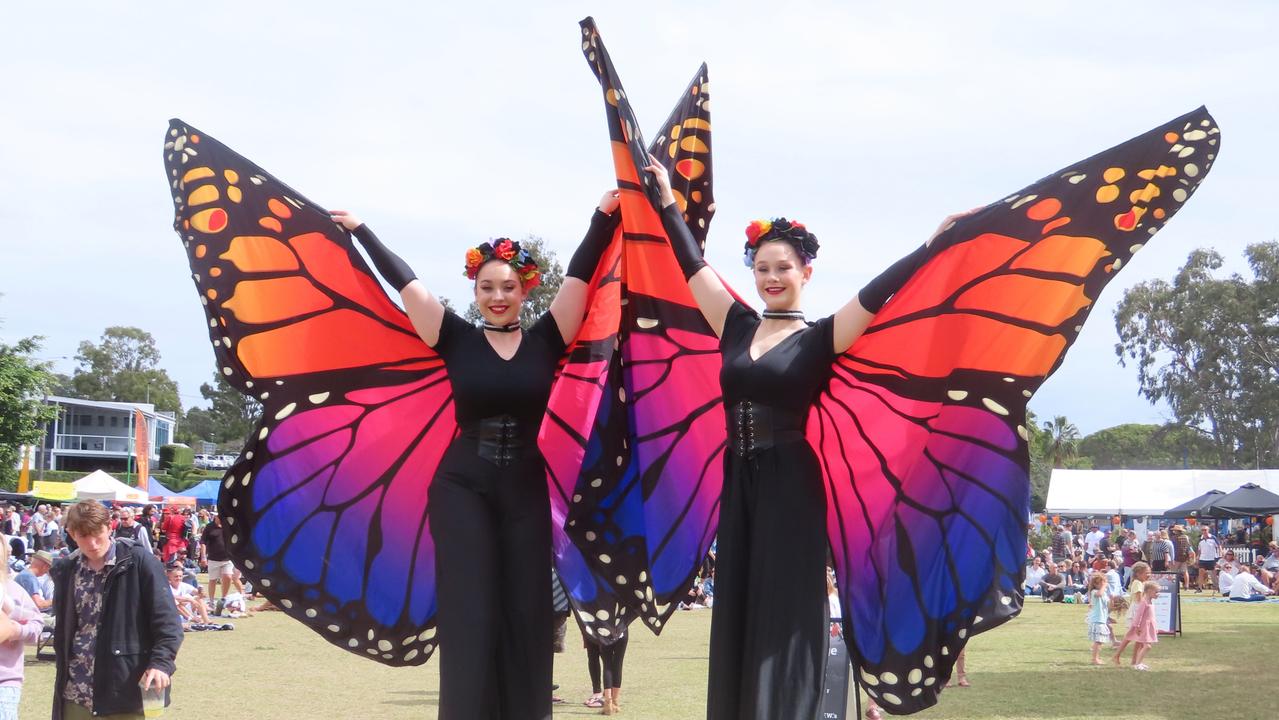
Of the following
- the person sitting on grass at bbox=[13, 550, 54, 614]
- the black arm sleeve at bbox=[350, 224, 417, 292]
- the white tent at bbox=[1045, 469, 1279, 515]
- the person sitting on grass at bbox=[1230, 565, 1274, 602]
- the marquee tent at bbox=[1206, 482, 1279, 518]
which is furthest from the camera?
the white tent at bbox=[1045, 469, 1279, 515]

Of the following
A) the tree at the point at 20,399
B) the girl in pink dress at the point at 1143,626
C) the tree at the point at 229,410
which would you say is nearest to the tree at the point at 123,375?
the tree at the point at 229,410

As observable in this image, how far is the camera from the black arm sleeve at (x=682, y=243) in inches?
181

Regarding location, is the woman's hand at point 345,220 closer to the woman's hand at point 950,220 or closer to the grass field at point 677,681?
the woman's hand at point 950,220

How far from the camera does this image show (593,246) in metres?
4.84

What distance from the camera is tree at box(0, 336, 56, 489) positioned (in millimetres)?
38719

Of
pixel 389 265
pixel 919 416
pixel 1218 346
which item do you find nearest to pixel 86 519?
pixel 389 265

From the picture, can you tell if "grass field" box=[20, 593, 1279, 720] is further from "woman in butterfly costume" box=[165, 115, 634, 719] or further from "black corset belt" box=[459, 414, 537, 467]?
"black corset belt" box=[459, 414, 537, 467]

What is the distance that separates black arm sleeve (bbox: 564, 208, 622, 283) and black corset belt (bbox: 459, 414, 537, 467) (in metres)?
0.70

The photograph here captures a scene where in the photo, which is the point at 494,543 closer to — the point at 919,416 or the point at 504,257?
the point at 504,257

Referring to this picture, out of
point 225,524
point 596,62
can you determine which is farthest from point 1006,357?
point 225,524

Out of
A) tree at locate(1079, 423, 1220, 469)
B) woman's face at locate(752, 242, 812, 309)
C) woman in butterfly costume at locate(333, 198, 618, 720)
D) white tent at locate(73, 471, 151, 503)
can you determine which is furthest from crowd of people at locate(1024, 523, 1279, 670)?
tree at locate(1079, 423, 1220, 469)

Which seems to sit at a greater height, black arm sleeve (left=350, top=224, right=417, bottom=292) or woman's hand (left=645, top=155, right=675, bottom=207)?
woman's hand (left=645, top=155, right=675, bottom=207)

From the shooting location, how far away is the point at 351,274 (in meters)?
5.10

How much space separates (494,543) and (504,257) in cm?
111
